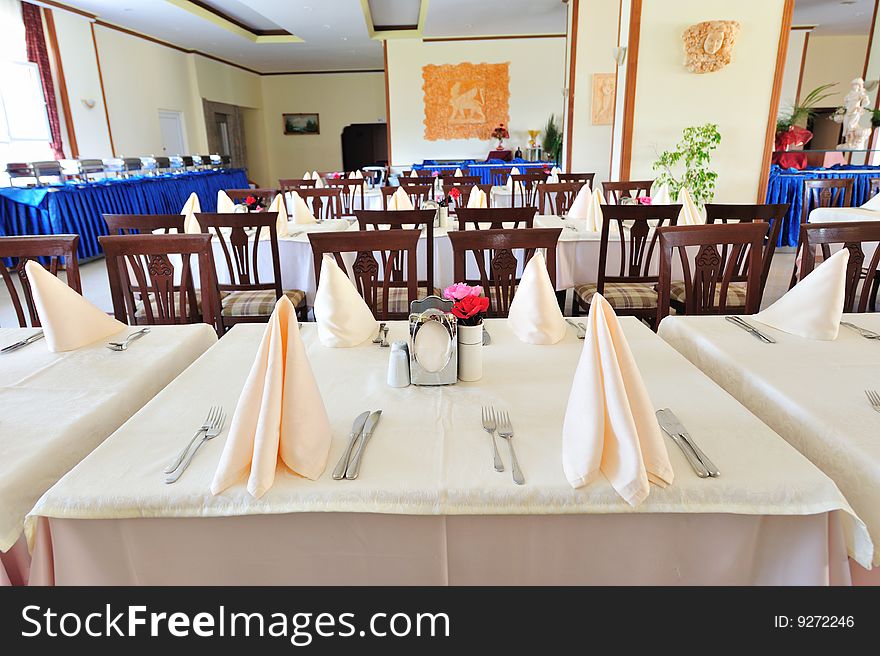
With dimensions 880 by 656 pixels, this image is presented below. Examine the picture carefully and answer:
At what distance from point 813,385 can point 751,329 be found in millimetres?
361

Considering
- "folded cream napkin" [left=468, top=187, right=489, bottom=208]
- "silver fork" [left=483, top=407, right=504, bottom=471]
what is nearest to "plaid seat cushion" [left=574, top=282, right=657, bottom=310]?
"folded cream napkin" [left=468, top=187, right=489, bottom=208]

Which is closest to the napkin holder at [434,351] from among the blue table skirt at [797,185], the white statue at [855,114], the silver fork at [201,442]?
the silver fork at [201,442]

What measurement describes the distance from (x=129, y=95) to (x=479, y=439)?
35.7ft

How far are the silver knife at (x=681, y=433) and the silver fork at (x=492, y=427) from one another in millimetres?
291

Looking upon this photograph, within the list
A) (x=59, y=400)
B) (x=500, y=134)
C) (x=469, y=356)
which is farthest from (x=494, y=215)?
(x=500, y=134)

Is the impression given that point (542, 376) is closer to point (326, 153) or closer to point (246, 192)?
point (246, 192)

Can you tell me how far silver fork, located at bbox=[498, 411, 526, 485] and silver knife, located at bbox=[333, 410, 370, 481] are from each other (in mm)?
242

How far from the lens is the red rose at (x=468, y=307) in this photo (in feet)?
3.85

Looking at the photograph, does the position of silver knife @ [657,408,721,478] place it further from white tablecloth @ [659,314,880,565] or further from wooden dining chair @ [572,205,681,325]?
wooden dining chair @ [572,205,681,325]

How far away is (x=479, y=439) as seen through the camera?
0.98 m

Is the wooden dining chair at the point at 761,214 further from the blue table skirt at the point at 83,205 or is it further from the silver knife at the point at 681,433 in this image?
the blue table skirt at the point at 83,205

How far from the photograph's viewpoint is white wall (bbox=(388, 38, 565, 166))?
426 inches

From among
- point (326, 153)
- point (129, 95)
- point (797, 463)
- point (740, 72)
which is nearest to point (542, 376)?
point (797, 463)

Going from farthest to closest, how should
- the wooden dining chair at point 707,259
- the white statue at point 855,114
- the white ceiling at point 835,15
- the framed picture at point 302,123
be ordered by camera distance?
the framed picture at point 302,123
the white ceiling at point 835,15
the white statue at point 855,114
the wooden dining chair at point 707,259
